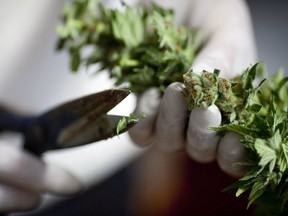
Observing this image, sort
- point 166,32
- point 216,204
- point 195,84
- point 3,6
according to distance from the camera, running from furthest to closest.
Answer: point 3,6 < point 216,204 < point 166,32 < point 195,84

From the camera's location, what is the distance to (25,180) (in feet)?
2.61

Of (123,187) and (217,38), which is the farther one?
(123,187)

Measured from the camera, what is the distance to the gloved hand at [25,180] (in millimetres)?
787

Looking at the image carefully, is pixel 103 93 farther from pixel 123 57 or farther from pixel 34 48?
pixel 34 48

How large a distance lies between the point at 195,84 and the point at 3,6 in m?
0.91

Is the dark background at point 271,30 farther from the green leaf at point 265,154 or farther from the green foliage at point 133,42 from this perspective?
the green leaf at point 265,154

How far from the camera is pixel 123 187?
1.26 metres

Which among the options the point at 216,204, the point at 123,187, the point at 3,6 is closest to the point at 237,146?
the point at 216,204

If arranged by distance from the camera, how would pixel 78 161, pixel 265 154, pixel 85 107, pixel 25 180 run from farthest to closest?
pixel 78 161
pixel 25 180
pixel 85 107
pixel 265 154

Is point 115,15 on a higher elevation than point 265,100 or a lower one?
higher

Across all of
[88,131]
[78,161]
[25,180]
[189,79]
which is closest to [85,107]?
[88,131]

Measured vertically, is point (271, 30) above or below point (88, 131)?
below

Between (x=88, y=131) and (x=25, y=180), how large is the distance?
304 millimetres

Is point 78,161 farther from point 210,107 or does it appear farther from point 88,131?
point 210,107
